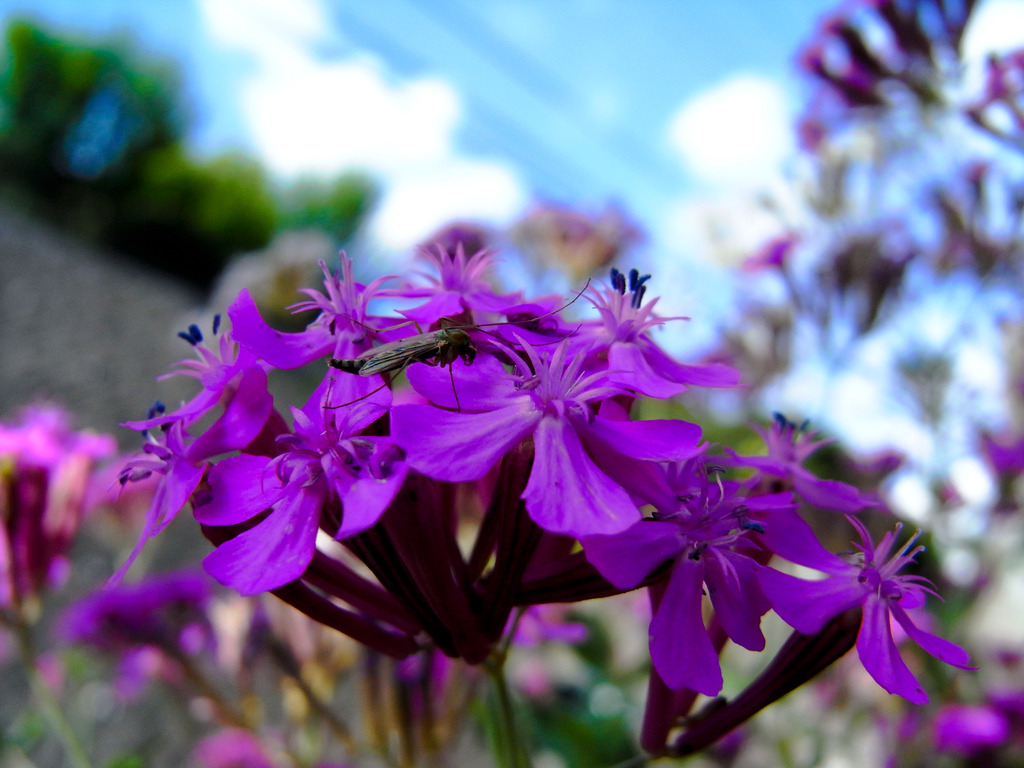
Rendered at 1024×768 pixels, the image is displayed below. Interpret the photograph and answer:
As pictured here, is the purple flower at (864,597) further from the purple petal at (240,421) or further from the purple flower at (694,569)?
the purple petal at (240,421)

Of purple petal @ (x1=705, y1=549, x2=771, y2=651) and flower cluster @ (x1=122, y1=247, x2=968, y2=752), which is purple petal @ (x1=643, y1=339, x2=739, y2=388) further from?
purple petal @ (x1=705, y1=549, x2=771, y2=651)

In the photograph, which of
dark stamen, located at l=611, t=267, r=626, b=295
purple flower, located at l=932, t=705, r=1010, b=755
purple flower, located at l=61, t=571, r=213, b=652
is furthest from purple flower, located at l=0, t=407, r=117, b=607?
purple flower, located at l=932, t=705, r=1010, b=755

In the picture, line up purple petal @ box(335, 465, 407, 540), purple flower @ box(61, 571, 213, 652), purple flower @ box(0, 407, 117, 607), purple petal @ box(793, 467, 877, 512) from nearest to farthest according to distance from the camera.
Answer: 1. purple petal @ box(335, 465, 407, 540)
2. purple petal @ box(793, 467, 877, 512)
3. purple flower @ box(0, 407, 117, 607)
4. purple flower @ box(61, 571, 213, 652)

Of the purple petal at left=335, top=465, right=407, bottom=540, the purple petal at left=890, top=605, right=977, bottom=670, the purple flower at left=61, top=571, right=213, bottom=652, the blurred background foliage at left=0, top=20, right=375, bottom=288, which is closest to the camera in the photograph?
the purple petal at left=335, top=465, right=407, bottom=540

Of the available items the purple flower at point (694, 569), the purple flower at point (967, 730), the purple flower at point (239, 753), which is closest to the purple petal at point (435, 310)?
the purple flower at point (694, 569)

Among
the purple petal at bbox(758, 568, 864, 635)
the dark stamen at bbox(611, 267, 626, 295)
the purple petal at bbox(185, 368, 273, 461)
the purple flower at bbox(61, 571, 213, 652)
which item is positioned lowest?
the purple flower at bbox(61, 571, 213, 652)
